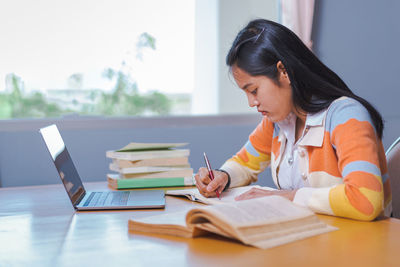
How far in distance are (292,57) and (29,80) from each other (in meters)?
1.84

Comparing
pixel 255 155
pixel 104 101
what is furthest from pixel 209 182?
pixel 104 101

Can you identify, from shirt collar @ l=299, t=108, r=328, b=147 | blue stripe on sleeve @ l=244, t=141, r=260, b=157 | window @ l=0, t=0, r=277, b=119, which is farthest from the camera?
window @ l=0, t=0, r=277, b=119

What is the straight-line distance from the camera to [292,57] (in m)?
1.52

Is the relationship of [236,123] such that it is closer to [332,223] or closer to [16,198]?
[16,198]

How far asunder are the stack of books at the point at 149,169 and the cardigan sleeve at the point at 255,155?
0.16 meters

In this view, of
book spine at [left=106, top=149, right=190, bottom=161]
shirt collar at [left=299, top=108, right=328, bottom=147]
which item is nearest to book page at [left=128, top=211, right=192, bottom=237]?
shirt collar at [left=299, top=108, right=328, bottom=147]

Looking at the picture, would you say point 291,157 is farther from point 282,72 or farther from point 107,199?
point 107,199

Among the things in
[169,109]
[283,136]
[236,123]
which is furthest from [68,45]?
[283,136]

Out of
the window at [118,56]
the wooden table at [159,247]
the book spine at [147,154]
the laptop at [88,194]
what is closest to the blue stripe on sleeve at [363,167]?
the wooden table at [159,247]

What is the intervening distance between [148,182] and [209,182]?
29cm

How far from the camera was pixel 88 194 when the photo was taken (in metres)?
1.65

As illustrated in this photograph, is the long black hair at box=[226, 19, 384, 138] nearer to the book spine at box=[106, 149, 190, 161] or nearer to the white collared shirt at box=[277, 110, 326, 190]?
the white collared shirt at box=[277, 110, 326, 190]

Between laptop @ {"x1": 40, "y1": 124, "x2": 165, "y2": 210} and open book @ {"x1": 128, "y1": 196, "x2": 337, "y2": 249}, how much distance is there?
0.97 ft

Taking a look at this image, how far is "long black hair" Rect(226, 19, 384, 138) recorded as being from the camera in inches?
60.0
